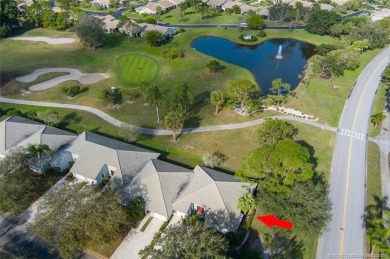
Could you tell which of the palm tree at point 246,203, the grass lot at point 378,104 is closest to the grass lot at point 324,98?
the grass lot at point 378,104

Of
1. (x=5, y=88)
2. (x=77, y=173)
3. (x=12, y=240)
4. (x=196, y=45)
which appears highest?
(x=196, y=45)

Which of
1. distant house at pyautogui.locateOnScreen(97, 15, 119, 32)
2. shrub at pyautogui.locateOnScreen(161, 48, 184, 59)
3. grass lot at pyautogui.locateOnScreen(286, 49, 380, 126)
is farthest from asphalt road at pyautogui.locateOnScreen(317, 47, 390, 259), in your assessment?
distant house at pyautogui.locateOnScreen(97, 15, 119, 32)

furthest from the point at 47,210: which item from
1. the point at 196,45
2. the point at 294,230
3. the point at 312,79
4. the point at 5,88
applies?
the point at 196,45

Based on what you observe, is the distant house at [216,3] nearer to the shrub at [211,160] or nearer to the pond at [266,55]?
the pond at [266,55]

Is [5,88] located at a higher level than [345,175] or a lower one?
higher

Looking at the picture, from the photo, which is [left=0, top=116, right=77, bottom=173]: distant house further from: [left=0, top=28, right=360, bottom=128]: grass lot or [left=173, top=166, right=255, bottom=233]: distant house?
[left=173, top=166, right=255, bottom=233]: distant house

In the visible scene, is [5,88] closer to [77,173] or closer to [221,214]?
[77,173]

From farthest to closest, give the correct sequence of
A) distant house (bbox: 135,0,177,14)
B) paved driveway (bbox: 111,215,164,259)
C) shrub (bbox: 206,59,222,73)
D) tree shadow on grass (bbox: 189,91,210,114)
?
1. distant house (bbox: 135,0,177,14)
2. shrub (bbox: 206,59,222,73)
3. tree shadow on grass (bbox: 189,91,210,114)
4. paved driveway (bbox: 111,215,164,259)
